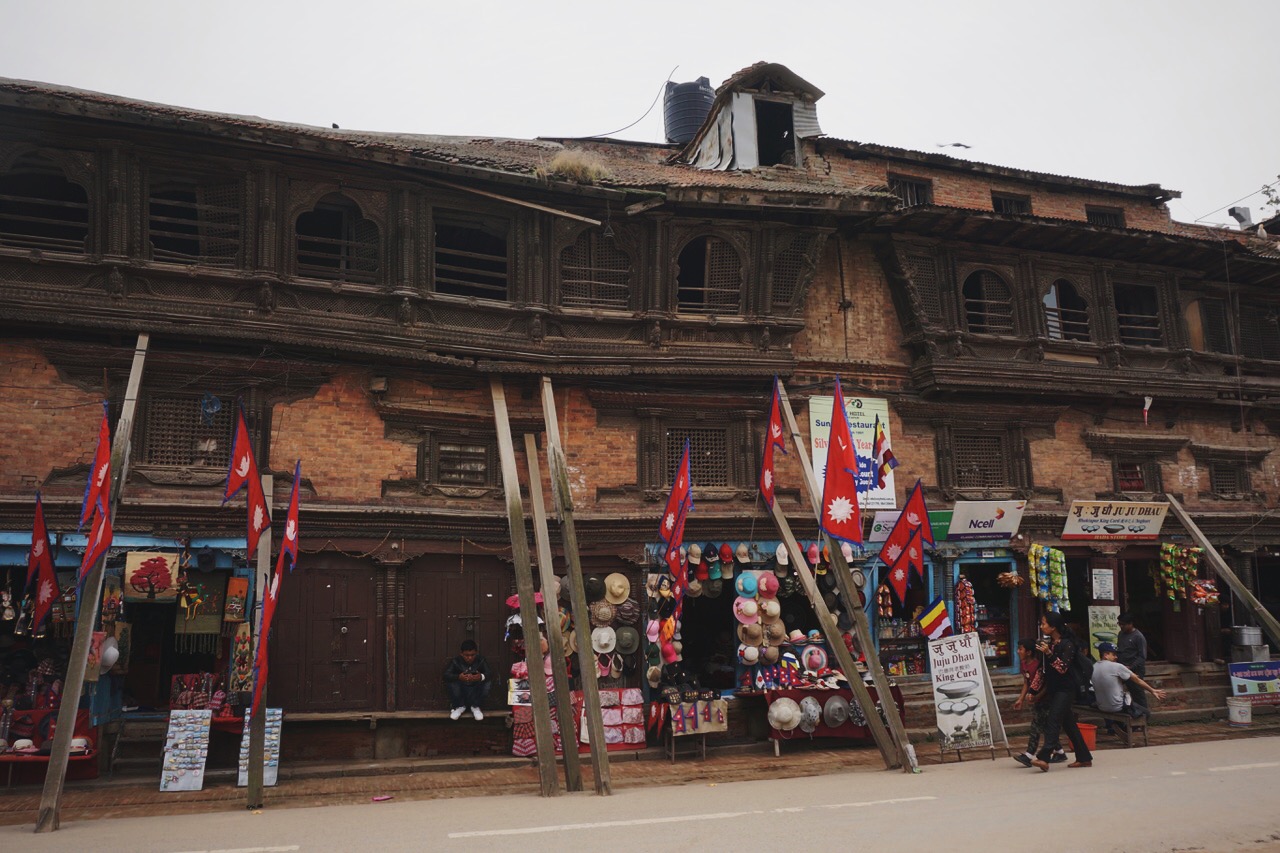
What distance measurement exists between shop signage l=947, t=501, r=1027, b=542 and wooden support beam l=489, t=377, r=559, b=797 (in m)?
8.63

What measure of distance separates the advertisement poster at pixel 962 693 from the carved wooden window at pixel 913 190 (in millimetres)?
10806

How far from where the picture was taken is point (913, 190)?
20.4 m

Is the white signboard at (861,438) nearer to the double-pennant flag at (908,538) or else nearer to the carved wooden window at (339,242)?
the double-pennant flag at (908,538)

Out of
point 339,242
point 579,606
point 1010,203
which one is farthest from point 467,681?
point 1010,203

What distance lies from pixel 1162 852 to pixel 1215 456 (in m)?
15.4

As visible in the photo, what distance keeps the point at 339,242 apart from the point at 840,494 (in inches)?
342

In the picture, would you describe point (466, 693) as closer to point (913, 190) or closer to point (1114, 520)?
point (1114, 520)

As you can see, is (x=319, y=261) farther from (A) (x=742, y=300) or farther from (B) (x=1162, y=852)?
(B) (x=1162, y=852)

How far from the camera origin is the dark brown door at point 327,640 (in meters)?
13.6

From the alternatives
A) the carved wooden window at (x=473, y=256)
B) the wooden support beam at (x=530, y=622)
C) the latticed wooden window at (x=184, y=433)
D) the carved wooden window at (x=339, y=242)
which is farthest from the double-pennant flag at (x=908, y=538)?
the latticed wooden window at (x=184, y=433)

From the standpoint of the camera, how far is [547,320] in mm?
15891

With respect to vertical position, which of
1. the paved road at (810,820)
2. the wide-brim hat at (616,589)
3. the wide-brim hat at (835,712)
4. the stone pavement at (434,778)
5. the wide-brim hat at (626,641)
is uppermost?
the wide-brim hat at (616,589)

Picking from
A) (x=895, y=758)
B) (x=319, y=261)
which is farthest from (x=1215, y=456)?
(x=319, y=261)

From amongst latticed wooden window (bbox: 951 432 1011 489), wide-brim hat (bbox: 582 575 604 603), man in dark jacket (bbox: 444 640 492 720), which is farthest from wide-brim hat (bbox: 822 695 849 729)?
latticed wooden window (bbox: 951 432 1011 489)
